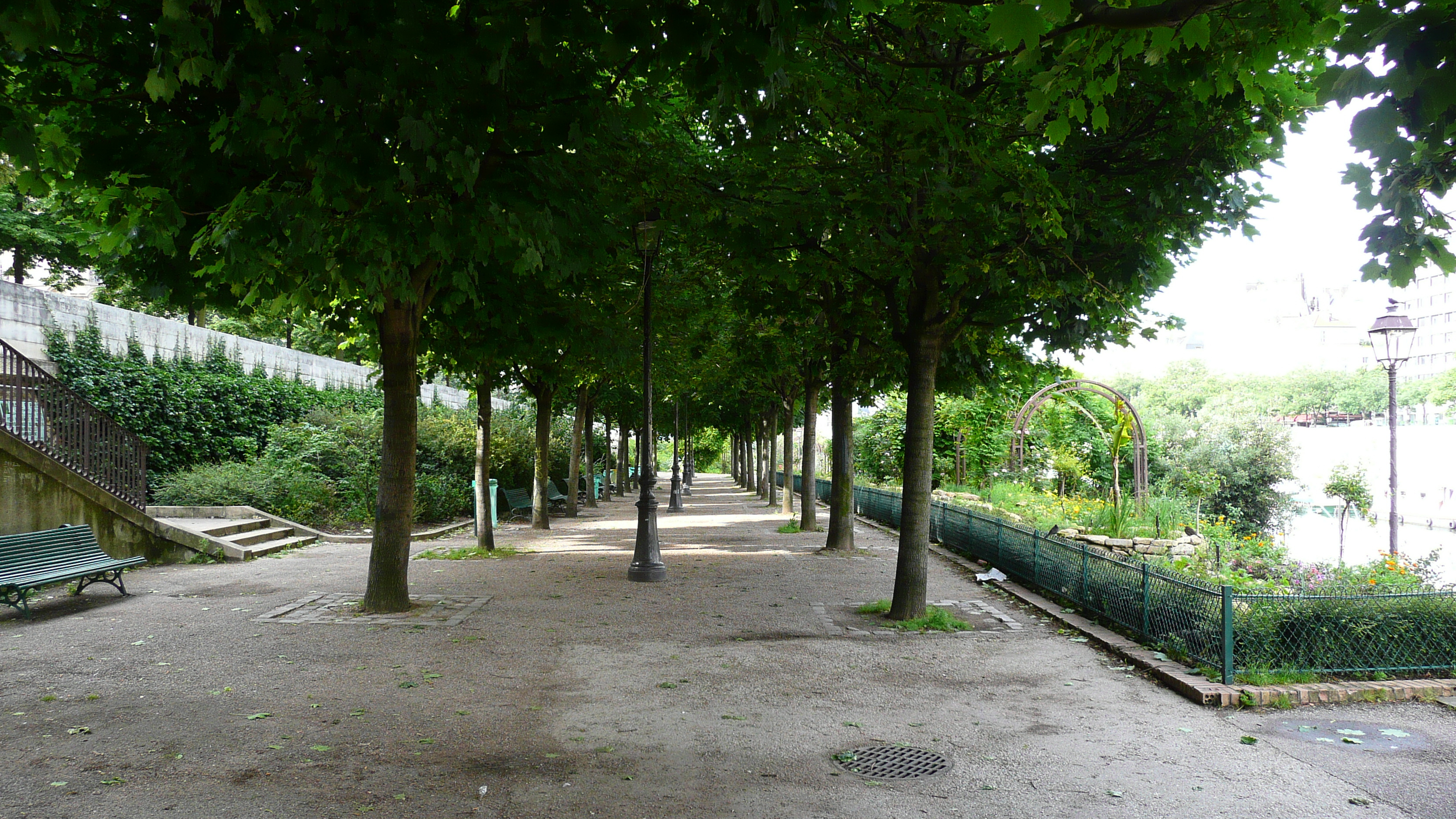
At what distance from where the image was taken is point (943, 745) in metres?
5.63

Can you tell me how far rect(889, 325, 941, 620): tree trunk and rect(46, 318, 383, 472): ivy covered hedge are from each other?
1430 cm

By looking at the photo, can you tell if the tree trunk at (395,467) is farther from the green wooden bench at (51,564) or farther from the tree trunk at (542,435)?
the tree trunk at (542,435)

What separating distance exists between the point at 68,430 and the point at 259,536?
3.55 meters

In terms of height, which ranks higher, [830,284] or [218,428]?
[830,284]

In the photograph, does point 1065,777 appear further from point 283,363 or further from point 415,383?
point 283,363

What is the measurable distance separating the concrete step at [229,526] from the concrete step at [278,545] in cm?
45

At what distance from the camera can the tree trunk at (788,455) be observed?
89.7ft

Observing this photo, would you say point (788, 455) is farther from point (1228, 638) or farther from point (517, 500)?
point (1228, 638)

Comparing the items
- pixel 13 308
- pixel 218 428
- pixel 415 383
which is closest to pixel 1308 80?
pixel 415 383

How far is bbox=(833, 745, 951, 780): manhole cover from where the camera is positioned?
201 inches

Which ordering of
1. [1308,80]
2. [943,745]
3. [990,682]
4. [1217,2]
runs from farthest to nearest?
[1308,80] → [990,682] → [943,745] → [1217,2]

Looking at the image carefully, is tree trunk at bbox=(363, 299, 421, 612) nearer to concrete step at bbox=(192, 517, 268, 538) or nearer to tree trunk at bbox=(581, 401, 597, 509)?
concrete step at bbox=(192, 517, 268, 538)

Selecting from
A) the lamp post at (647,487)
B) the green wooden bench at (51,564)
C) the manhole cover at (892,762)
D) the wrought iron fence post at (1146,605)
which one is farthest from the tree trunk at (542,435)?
the manhole cover at (892,762)

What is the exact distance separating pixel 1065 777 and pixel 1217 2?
4044 mm
